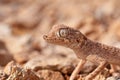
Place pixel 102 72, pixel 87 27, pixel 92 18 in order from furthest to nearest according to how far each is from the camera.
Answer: pixel 92 18 → pixel 87 27 → pixel 102 72

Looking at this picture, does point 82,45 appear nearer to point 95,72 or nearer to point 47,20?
point 95,72

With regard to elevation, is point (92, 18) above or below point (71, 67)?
above

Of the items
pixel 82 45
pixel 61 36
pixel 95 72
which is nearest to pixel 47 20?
pixel 82 45

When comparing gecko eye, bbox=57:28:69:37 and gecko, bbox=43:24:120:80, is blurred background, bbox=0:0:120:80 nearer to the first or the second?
gecko, bbox=43:24:120:80

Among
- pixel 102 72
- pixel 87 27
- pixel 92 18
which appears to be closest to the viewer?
pixel 102 72

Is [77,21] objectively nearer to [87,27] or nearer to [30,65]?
[87,27]

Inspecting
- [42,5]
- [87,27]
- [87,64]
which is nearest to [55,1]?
[42,5]

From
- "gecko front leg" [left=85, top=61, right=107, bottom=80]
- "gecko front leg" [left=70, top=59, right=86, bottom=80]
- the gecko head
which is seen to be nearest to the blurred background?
"gecko front leg" [left=70, top=59, right=86, bottom=80]

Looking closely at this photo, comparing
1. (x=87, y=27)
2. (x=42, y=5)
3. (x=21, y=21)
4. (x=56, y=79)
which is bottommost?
(x=56, y=79)

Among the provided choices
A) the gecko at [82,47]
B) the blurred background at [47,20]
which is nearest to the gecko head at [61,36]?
the gecko at [82,47]

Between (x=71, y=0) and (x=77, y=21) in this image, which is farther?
(x=71, y=0)
